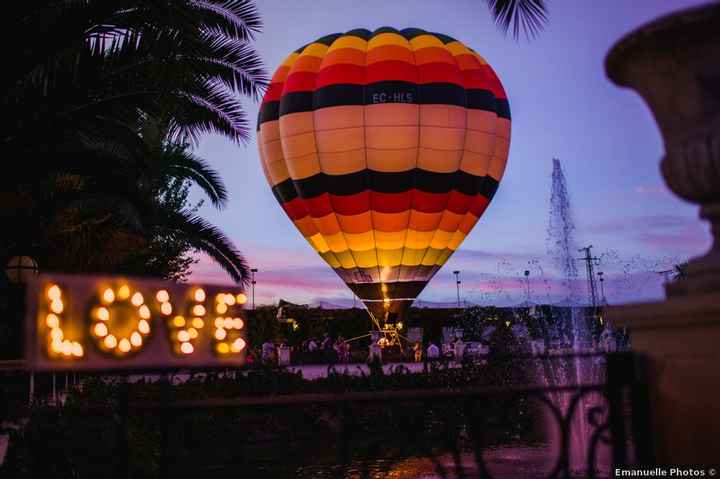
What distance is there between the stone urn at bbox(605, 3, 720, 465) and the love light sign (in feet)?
6.11

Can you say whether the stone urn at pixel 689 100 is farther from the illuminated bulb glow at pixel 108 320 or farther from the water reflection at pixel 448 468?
the water reflection at pixel 448 468

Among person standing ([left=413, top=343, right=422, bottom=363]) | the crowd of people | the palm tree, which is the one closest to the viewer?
the palm tree

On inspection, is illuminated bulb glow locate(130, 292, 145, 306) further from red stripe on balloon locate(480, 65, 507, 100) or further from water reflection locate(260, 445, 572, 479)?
red stripe on balloon locate(480, 65, 507, 100)

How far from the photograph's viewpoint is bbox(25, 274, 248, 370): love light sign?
2945 mm

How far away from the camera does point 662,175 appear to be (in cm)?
326

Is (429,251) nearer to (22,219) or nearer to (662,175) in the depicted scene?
(22,219)

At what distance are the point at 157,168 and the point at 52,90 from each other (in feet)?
11.6

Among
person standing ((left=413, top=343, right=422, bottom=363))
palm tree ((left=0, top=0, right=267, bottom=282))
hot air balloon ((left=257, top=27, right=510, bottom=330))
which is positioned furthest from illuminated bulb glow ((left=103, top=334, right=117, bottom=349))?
person standing ((left=413, top=343, right=422, bottom=363))

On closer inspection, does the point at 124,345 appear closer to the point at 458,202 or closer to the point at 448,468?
the point at 448,468

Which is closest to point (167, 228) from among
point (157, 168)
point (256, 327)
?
point (157, 168)

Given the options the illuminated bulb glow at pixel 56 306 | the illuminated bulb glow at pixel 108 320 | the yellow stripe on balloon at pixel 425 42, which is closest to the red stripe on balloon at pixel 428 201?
the yellow stripe on balloon at pixel 425 42

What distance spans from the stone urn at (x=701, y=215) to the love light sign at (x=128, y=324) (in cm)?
186

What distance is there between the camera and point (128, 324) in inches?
123

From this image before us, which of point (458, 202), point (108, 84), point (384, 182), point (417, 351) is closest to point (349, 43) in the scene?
point (384, 182)
